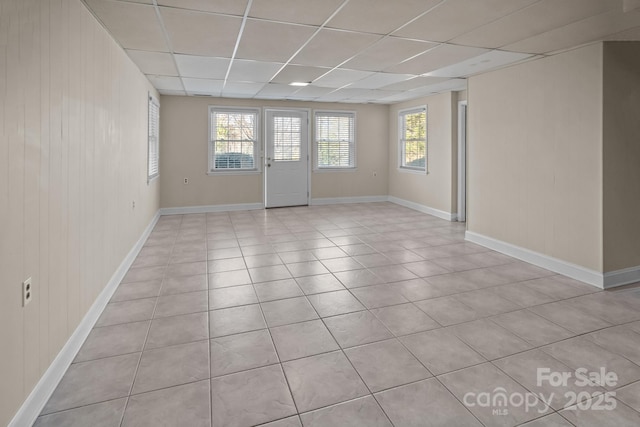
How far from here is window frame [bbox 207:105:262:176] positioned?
293 inches

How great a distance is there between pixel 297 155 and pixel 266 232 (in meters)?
2.84

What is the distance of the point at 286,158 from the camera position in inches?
318

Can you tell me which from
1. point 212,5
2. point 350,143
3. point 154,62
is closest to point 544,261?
point 212,5

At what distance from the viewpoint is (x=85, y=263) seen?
265 centimetres

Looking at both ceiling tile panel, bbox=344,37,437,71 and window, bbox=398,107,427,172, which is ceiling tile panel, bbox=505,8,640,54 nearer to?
ceiling tile panel, bbox=344,37,437,71

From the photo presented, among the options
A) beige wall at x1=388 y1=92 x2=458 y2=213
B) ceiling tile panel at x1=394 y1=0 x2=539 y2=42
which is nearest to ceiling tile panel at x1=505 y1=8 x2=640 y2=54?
ceiling tile panel at x1=394 y1=0 x2=539 y2=42

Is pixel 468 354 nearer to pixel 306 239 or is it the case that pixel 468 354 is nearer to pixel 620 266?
pixel 620 266

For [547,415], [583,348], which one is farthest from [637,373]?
[547,415]

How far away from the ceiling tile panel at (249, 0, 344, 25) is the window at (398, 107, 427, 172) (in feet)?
16.0

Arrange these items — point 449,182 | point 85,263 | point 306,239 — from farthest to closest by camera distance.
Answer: point 449,182 → point 306,239 → point 85,263

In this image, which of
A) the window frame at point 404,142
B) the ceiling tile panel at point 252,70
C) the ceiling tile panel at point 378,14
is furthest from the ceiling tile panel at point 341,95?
the ceiling tile panel at point 378,14

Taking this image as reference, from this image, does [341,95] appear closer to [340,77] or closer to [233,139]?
[340,77]

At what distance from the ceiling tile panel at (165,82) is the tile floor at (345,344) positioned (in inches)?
103

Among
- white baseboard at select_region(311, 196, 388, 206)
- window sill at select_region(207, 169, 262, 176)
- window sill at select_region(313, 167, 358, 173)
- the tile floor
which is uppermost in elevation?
window sill at select_region(313, 167, 358, 173)
